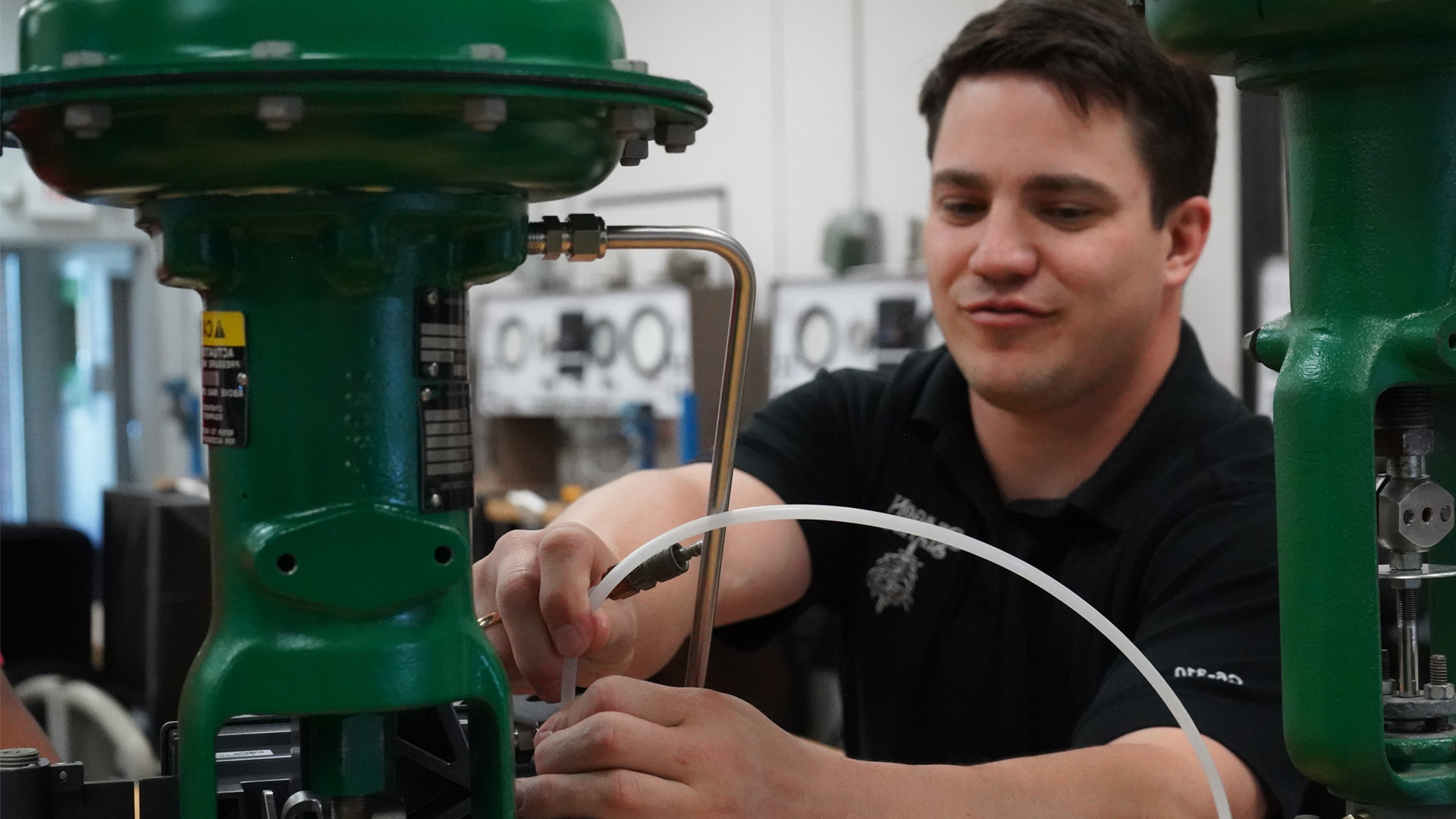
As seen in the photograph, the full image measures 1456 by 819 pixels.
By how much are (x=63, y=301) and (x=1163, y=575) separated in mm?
3936

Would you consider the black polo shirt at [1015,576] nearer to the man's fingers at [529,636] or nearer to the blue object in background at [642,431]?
the man's fingers at [529,636]

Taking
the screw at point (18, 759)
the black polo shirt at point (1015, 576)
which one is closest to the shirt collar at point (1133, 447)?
the black polo shirt at point (1015, 576)

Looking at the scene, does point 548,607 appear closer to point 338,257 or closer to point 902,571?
point 338,257

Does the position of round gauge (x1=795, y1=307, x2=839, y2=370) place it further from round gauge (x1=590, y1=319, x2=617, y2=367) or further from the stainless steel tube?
the stainless steel tube

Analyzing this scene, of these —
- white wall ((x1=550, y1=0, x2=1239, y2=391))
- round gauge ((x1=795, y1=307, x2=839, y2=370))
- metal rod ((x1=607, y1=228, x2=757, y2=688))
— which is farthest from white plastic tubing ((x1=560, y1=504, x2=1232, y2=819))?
white wall ((x1=550, y1=0, x2=1239, y2=391))

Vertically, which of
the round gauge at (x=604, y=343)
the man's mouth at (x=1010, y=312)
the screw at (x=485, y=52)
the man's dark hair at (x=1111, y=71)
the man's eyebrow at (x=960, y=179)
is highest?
the man's dark hair at (x=1111, y=71)

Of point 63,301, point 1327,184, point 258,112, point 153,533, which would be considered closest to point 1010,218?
point 1327,184

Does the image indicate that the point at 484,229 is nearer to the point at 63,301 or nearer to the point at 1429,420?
the point at 1429,420

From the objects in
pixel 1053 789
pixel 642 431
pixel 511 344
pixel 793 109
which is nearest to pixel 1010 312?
pixel 1053 789

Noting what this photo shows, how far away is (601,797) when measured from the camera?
26.5 inches

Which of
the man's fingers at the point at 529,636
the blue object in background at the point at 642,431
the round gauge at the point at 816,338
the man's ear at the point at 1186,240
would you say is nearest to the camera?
the man's fingers at the point at 529,636

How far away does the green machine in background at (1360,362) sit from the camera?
2.09 feet

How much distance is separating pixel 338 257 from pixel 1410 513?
0.48 meters

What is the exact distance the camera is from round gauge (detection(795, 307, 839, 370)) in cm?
360
